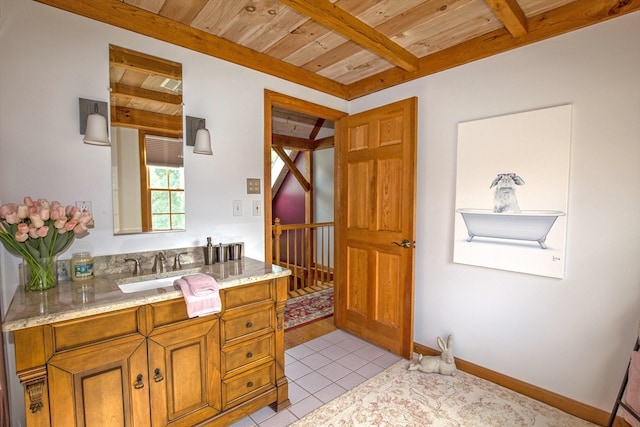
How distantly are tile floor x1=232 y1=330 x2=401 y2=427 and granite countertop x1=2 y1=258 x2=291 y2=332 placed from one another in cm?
89

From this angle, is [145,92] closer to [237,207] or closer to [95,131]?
[95,131]

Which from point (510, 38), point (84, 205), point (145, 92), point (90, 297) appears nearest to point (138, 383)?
point (90, 297)

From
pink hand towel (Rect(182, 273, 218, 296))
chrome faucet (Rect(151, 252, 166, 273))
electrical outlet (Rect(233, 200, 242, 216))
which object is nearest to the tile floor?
pink hand towel (Rect(182, 273, 218, 296))

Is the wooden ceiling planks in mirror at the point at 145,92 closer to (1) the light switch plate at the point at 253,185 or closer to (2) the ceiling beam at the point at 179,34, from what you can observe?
(2) the ceiling beam at the point at 179,34

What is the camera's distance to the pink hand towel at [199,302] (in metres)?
1.51

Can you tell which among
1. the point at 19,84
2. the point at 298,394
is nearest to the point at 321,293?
the point at 298,394

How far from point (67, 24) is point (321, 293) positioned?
3696 millimetres

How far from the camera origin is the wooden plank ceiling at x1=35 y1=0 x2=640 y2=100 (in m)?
1.77

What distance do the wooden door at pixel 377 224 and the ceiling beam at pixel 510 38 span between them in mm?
319

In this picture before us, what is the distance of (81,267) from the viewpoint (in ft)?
5.39

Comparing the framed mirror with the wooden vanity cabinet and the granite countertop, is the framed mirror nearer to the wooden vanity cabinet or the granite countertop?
the granite countertop

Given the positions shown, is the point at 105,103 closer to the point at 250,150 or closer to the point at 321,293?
the point at 250,150

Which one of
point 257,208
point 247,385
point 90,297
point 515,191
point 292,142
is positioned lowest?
point 247,385

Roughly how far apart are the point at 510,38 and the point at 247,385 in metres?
2.80
